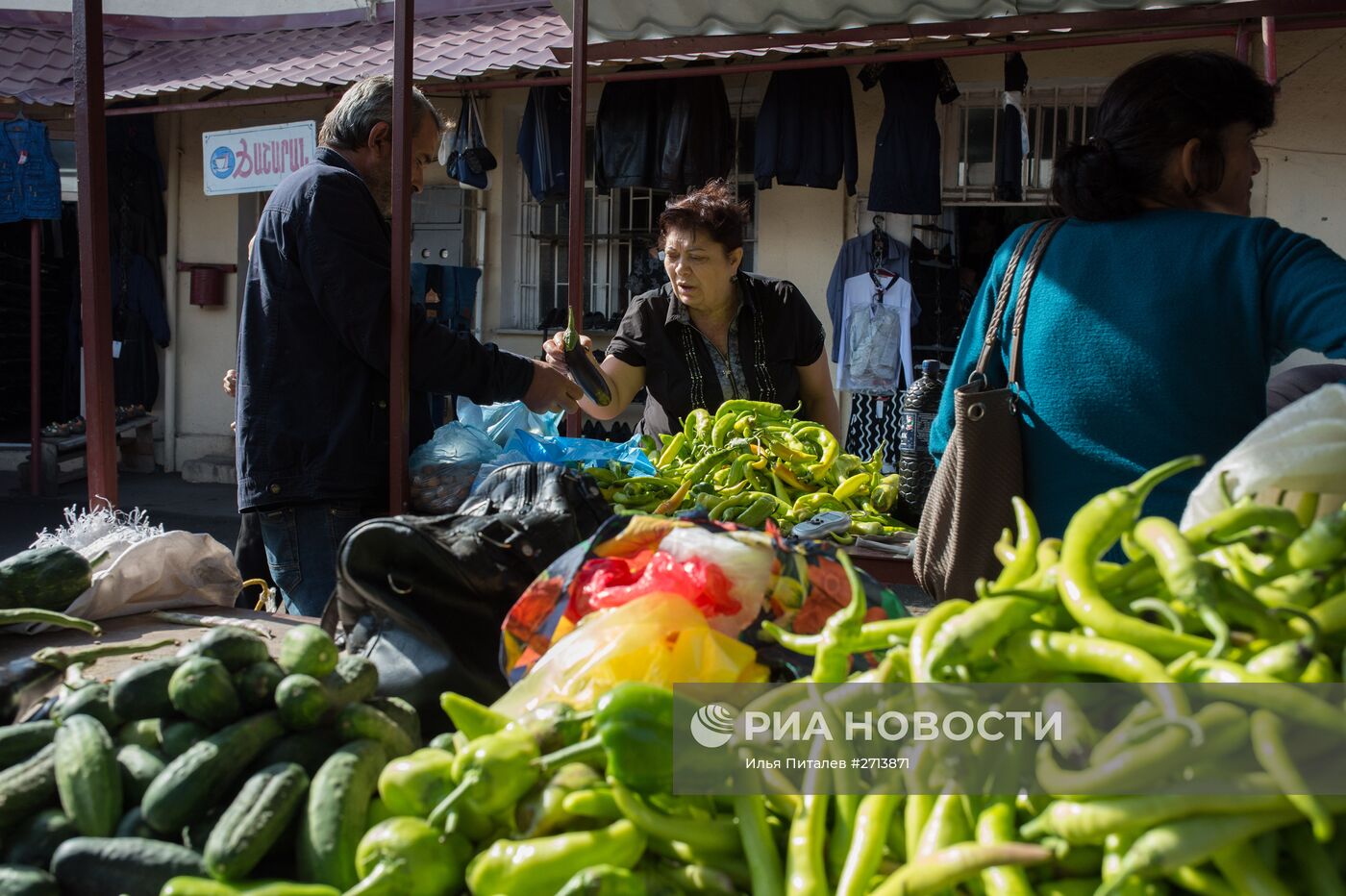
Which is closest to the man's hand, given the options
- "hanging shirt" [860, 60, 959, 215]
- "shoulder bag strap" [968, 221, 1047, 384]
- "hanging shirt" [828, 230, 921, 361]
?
"shoulder bag strap" [968, 221, 1047, 384]

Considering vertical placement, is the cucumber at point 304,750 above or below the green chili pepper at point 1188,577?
below

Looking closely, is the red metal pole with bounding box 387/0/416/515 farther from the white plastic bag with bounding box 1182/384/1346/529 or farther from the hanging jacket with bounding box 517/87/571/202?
the hanging jacket with bounding box 517/87/571/202

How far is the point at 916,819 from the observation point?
3.79 feet

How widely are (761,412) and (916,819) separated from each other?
2.96 meters

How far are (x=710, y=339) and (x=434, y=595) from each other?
2677 mm

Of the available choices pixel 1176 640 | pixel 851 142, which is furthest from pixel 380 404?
pixel 851 142

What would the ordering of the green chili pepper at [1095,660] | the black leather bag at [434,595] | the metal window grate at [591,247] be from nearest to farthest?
the green chili pepper at [1095,660] < the black leather bag at [434,595] < the metal window grate at [591,247]

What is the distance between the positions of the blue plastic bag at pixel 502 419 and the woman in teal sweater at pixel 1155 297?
1.95 metres

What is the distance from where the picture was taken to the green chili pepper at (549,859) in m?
1.18

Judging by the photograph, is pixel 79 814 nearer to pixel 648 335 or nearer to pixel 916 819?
pixel 916 819

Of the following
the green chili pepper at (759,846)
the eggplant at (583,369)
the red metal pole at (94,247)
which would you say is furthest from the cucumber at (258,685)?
the eggplant at (583,369)

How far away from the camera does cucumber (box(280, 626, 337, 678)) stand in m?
1.54

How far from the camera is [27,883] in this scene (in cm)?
129

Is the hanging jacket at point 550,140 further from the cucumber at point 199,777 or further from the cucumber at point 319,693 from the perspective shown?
the cucumber at point 199,777
